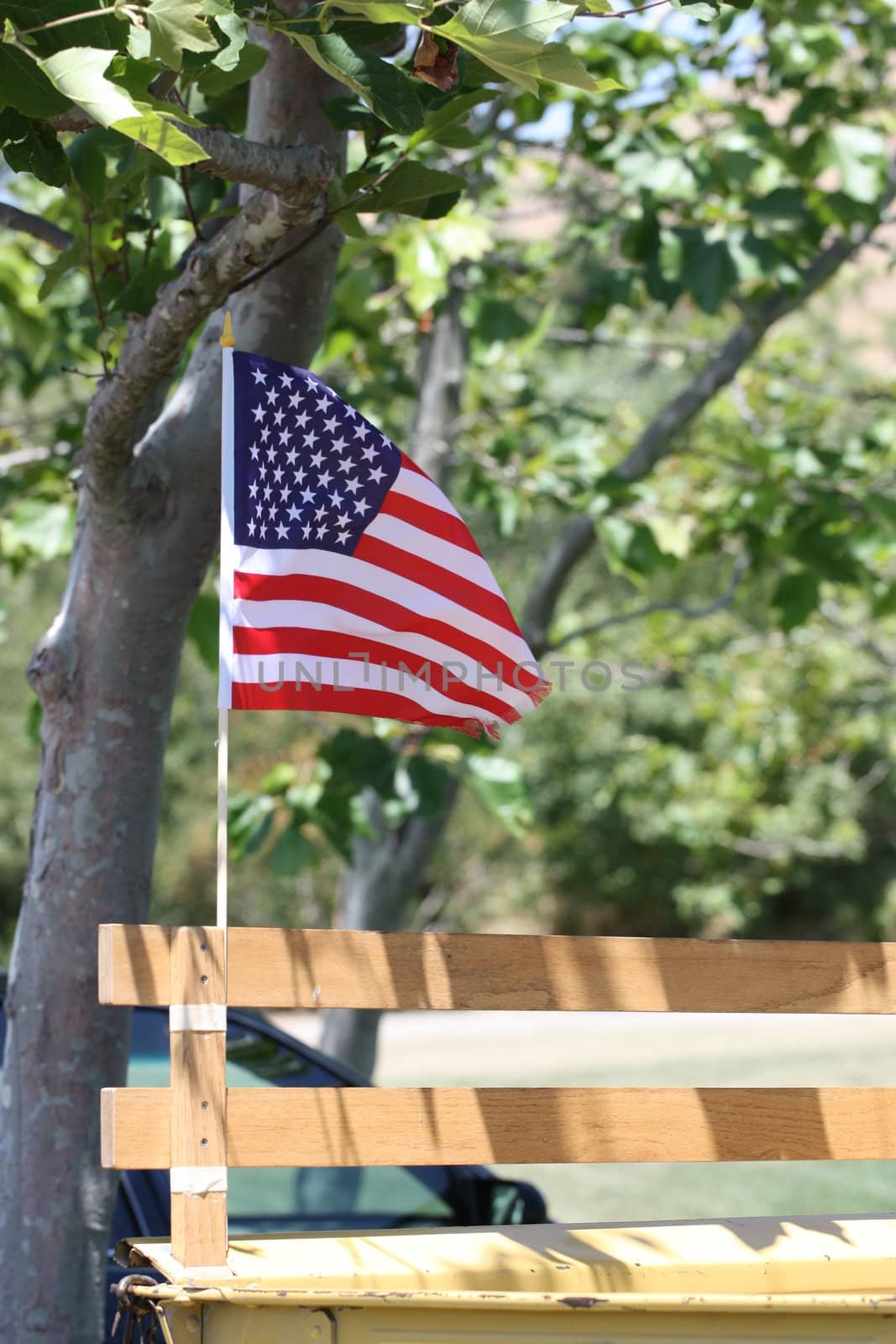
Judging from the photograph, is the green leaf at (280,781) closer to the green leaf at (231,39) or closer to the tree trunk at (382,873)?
the tree trunk at (382,873)

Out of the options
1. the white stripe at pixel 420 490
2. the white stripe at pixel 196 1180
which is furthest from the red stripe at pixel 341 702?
the white stripe at pixel 196 1180

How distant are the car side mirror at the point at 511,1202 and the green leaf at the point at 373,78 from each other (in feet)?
9.18

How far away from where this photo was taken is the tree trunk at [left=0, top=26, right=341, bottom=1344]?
2832 mm

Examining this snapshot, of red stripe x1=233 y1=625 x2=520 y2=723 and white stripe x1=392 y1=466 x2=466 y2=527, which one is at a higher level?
white stripe x1=392 y1=466 x2=466 y2=527

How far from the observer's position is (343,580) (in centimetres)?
272

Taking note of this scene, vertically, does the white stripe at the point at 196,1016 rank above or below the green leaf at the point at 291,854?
below

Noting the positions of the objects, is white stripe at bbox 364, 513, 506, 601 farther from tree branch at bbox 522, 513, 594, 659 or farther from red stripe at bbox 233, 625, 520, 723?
tree branch at bbox 522, 513, 594, 659

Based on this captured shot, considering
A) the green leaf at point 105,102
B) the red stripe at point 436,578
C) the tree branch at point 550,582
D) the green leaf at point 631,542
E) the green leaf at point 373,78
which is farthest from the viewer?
the tree branch at point 550,582

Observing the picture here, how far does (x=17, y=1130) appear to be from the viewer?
2883 millimetres

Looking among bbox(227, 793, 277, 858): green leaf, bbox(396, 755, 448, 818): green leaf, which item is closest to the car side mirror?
bbox(396, 755, 448, 818): green leaf

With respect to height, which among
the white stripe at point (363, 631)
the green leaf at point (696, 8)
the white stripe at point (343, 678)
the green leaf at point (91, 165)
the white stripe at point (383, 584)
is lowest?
the white stripe at point (343, 678)

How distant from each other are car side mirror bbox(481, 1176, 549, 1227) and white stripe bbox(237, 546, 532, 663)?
1745mm

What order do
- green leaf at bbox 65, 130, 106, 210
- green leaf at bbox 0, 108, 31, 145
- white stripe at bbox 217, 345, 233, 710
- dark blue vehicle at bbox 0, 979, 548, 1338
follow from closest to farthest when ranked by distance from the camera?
1. green leaf at bbox 0, 108, 31, 145
2. white stripe at bbox 217, 345, 233, 710
3. green leaf at bbox 65, 130, 106, 210
4. dark blue vehicle at bbox 0, 979, 548, 1338

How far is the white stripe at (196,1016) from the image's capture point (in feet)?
6.97
